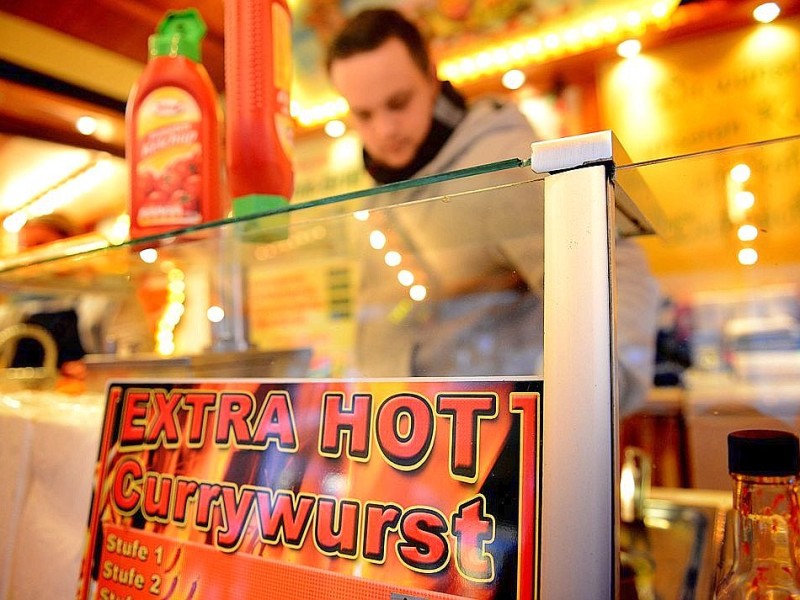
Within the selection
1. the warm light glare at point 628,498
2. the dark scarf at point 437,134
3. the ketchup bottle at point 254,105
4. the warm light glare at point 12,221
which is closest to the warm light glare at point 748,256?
the warm light glare at point 628,498

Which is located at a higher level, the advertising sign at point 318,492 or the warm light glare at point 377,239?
the warm light glare at point 377,239

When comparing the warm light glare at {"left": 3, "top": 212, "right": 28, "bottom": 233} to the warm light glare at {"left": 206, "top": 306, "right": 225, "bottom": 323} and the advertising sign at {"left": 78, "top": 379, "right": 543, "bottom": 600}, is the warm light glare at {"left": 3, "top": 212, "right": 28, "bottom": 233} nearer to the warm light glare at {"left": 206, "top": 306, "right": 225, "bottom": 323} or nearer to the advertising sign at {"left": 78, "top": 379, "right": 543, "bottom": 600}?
the warm light glare at {"left": 206, "top": 306, "right": 225, "bottom": 323}

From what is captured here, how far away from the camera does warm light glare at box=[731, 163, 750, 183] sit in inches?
18.9

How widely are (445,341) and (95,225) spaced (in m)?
2.23

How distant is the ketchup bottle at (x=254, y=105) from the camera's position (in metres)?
0.69

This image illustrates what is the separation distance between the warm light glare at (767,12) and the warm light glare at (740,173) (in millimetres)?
1518

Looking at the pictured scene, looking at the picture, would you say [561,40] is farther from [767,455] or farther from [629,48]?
[767,455]

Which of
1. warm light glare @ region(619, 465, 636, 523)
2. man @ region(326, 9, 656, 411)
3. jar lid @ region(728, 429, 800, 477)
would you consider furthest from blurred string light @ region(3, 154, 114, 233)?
jar lid @ region(728, 429, 800, 477)

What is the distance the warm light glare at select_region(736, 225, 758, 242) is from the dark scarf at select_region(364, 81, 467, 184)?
2.96 feet

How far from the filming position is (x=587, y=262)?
369 mm

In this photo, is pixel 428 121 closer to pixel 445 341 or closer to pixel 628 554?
pixel 445 341

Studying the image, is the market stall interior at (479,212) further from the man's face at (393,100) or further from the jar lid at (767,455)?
the man's face at (393,100)

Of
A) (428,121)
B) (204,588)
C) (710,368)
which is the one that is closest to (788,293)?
(710,368)

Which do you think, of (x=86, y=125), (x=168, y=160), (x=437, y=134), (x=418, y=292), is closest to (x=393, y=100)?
(x=437, y=134)
